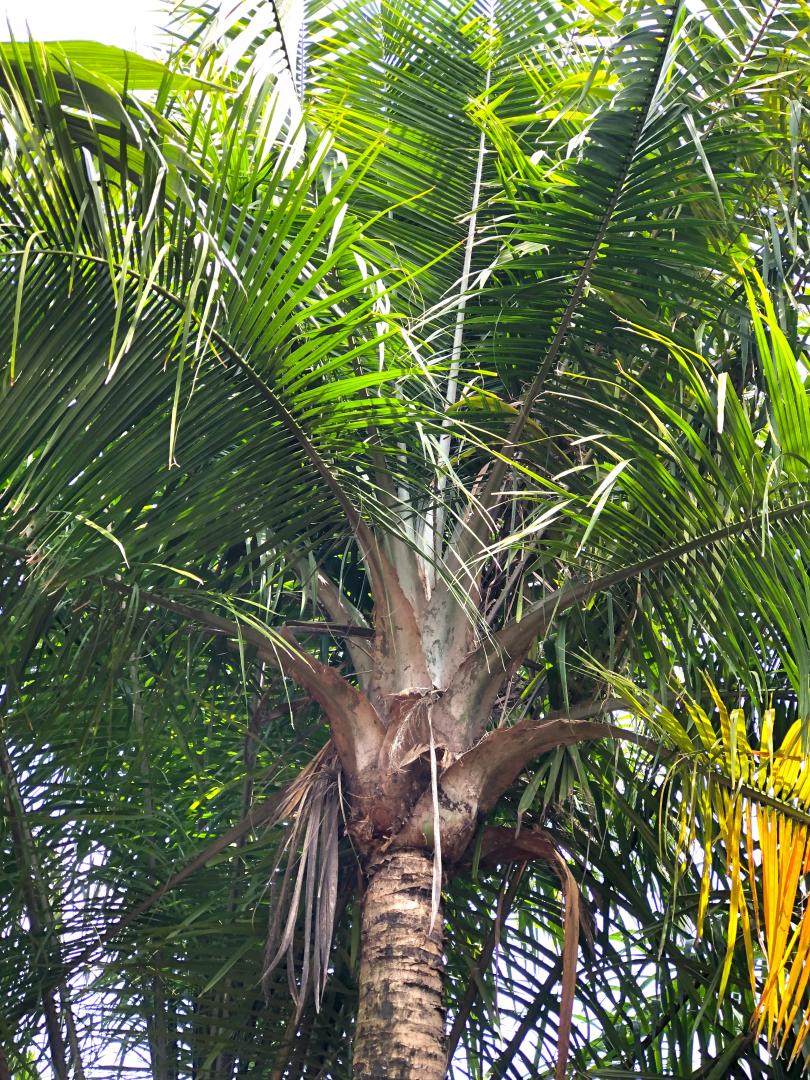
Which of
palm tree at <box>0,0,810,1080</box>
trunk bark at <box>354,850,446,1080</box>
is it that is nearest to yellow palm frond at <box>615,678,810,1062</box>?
palm tree at <box>0,0,810,1080</box>

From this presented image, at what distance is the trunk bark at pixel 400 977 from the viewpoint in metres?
2.32

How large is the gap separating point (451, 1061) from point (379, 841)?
0.99 meters

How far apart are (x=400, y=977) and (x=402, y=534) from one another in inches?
34.6

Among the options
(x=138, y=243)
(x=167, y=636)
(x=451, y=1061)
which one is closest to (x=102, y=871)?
(x=167, y=636)

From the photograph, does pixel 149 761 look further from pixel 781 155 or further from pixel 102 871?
pixel 781 155

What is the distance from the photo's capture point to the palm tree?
2336mm

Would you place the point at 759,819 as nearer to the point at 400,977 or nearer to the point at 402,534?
the point at 400,977

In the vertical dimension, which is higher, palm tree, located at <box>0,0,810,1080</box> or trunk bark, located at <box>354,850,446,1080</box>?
palm tree, located at <box>0,0,810,1080</box>

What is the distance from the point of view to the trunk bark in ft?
7.63

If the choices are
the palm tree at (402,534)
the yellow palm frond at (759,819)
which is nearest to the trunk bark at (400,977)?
the palm tree at (402,534)

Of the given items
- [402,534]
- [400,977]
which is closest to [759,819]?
[400,977]

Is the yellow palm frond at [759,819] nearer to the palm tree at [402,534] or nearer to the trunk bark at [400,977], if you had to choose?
the palm tree at [402,534]

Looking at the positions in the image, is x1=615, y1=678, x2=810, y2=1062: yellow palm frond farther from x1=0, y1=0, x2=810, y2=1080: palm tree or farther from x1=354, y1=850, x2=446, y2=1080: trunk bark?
x1=354, y1=850, x2=446, y2=1080: trunk bark

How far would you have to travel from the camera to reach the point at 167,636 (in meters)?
2.95
